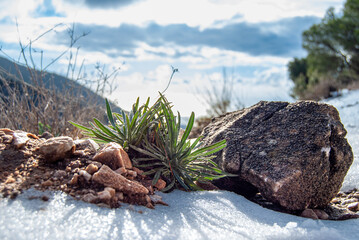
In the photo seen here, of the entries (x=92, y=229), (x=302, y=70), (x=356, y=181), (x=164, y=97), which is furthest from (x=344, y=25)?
(x=92, y=229)

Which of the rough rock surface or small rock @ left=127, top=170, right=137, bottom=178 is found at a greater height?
the rough rock surface

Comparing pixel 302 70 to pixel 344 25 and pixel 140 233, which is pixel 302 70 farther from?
pixel 140 233

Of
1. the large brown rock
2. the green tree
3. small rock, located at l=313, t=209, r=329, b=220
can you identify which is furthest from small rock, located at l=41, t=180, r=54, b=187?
the green tree

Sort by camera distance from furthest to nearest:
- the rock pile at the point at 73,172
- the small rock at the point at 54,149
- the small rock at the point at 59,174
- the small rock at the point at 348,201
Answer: the small rock at the point at 348,201 → the small rock at the point at 54,149 → the small rock at the point at 59,174 → the rock pile at the point at 73,172

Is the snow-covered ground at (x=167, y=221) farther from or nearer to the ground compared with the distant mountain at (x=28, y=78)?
nearer to the ground

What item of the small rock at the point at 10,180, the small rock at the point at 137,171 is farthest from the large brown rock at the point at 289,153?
the small rock at the point at 10,180

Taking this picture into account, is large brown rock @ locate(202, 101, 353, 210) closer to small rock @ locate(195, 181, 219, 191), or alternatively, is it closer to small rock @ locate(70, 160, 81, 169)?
small rock @ locate(195, 181, 219, 191)

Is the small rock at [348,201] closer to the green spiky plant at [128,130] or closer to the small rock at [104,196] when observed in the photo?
A: the green spiky plant at [128,130]
